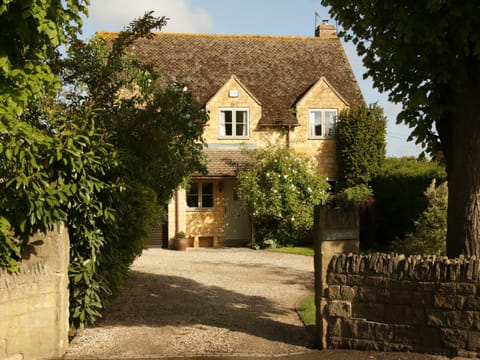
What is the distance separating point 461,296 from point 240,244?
57.3 ft

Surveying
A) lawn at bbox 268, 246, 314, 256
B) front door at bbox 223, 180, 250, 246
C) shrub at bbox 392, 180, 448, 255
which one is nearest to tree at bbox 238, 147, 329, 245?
lawn at bbox 268, 246, 314, 256

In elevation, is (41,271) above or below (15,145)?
below

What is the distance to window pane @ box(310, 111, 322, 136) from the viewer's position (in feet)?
82.6

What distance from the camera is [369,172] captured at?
2420 cm

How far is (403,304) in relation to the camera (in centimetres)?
768

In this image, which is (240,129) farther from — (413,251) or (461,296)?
(461,296)

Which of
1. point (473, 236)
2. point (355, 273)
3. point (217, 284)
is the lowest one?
point (217, 284)

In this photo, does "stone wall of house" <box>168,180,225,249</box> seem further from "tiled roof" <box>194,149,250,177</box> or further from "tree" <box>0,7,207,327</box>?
"tree" <box>0,7,207,327</box>

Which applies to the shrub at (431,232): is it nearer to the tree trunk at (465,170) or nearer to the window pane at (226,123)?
the tree trunk at (465,170)

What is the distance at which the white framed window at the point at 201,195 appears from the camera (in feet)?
80.7

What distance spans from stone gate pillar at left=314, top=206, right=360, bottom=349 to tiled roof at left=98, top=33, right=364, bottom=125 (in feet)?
54.8

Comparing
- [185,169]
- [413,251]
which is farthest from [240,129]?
[185,169]

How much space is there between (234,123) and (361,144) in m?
5.34

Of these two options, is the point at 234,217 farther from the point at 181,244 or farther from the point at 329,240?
the point at 329,240
